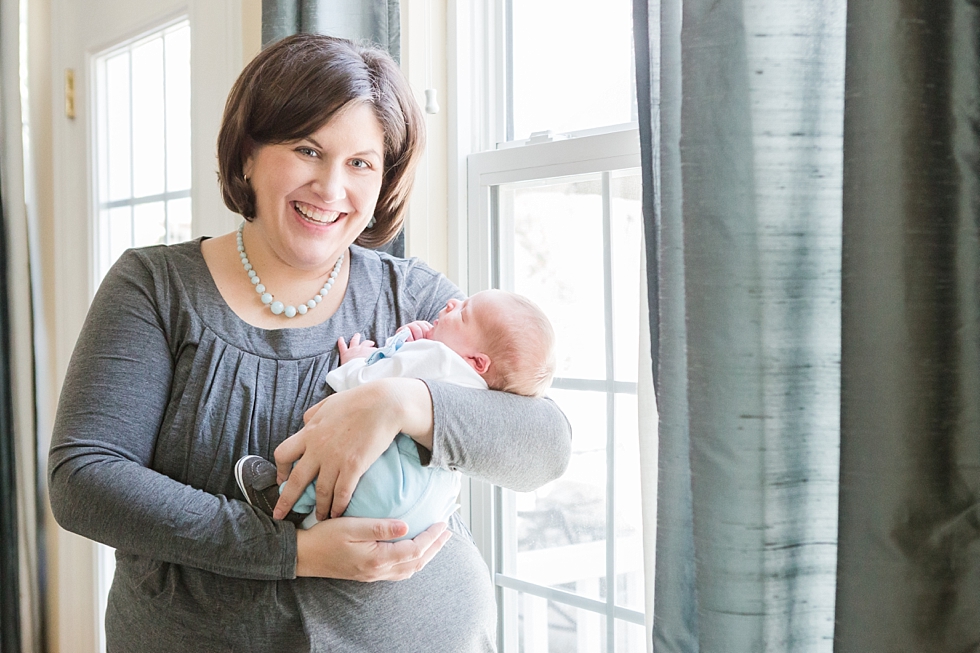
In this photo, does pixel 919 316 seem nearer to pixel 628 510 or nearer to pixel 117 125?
pixel 628 510

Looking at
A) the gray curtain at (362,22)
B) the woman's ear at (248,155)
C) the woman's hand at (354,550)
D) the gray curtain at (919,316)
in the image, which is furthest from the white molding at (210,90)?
the gray curtain at (919,316)

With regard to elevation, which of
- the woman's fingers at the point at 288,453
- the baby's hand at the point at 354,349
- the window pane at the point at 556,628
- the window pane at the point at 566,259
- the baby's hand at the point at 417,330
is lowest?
the window pane at the point at 556,628

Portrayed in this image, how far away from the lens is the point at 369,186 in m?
1.30

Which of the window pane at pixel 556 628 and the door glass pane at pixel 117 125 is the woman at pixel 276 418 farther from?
the door glass pane at pixel 117 125

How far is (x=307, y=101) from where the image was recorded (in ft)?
3.98

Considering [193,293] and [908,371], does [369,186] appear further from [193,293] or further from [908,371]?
[908,371]

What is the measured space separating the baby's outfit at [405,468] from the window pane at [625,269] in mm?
416

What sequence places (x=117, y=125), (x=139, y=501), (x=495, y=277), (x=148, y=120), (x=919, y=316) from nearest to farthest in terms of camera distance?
1. (x=919, y=316)
2. (x=139, y=501)
3. (x=495, y=277)
4. (x=148, y=120)
5. (x=117, y=125)

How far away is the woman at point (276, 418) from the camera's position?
43.1 inches

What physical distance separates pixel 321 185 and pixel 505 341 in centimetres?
38

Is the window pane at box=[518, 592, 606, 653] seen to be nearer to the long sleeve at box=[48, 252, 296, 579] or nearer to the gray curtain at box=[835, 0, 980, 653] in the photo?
the long sleeve at box=[48, 252, 296, 579]

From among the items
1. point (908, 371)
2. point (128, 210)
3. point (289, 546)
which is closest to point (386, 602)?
point (289, 546)

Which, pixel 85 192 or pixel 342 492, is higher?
pixel 85 192

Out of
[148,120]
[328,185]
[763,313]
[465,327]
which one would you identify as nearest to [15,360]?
[148,120]
